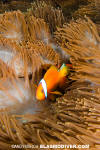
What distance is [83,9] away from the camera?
1.22 meters

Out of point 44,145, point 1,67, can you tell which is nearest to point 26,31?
point 1,67

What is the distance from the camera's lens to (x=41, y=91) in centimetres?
103

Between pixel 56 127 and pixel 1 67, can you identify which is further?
pixel 1 67

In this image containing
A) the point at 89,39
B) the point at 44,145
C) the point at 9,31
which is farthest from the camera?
the point at 9,31

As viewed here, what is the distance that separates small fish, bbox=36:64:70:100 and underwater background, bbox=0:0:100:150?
40mm

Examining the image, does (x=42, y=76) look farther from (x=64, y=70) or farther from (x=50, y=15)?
(x=50, y=15)

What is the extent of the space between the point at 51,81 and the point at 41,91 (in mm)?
100

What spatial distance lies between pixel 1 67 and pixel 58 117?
0.45m

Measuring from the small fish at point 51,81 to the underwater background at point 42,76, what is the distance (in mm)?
40

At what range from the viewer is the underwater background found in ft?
2.39

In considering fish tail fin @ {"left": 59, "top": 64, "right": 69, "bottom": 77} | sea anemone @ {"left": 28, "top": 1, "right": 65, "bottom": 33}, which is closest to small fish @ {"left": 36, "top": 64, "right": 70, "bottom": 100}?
fish tail fin @ {"left": 59, "top": 64, "right": 69, "bottom": 77}

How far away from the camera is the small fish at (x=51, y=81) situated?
40.6 inches

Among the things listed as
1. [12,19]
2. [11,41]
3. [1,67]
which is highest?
[12,19]

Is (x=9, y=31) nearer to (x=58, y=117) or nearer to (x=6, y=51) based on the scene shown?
(x=6, y=51)
